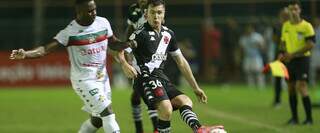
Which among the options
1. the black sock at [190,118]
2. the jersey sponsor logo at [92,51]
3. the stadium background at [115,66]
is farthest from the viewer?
the stadium background at [115,66]

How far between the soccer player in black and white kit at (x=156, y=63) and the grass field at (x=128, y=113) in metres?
3.71

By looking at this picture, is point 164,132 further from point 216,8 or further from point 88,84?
point 216,8

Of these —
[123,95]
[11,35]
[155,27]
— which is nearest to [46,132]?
[155,27]

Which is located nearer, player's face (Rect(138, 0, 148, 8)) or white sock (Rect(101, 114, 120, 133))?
white sock (Rect(101, 114, 120, 133))

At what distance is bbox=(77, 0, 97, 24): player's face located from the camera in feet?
32.7

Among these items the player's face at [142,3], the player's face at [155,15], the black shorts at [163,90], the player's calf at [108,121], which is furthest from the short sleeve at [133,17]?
the player's calf at [108,121]

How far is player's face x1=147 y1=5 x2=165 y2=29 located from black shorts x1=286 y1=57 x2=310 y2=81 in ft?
17.7

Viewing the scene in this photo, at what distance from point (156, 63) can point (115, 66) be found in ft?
65.1

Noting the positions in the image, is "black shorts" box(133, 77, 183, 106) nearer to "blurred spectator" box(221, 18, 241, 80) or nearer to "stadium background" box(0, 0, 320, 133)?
"stadium background" box(0, 0, 320, 133)

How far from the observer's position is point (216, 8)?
34.0m

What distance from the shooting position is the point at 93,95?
32.7 ft

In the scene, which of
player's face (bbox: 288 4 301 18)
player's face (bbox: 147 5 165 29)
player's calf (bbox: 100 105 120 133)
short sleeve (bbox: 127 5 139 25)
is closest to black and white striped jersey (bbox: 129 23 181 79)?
player's face (bbox: 147 5 165 29)

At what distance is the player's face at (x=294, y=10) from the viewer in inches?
598

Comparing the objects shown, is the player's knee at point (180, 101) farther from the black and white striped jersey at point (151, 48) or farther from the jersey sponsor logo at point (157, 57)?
the jersey sponsor logo at point (157, 57)
